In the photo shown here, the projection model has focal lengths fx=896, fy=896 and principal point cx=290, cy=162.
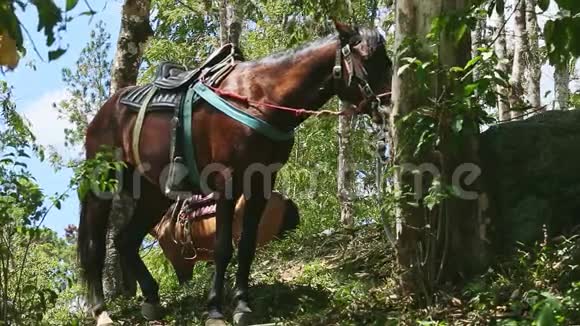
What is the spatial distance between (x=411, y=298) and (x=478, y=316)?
60cm

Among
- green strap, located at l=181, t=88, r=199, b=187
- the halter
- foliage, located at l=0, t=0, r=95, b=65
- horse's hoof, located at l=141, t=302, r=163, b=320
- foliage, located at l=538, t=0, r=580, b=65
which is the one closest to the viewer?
foliage, located at l=0, t=0, r=95, b=65

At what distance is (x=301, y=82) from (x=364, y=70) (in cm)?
48

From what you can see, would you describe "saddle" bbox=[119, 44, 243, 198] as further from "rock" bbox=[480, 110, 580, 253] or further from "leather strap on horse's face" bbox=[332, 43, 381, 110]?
"rock" bbox=[480, 110, 580, 253]

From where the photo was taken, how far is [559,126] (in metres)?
5.91

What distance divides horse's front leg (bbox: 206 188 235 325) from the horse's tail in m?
1.57

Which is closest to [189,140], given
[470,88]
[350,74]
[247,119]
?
[247,119]

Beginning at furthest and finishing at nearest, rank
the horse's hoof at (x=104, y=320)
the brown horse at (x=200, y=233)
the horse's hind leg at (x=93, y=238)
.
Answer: the brown horse at (x=200, y=233)
the horse's hind leg at (x=93, y=238)
the horse's hoof at (x=104, y=320)

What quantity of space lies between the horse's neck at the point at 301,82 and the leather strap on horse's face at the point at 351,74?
0.10 metres

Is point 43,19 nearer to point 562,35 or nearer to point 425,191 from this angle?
point 562,35

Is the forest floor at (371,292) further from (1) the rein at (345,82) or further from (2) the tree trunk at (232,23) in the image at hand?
(2) the tree trunk at (232,23)

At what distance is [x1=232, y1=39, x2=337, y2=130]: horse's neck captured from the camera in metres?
6.24

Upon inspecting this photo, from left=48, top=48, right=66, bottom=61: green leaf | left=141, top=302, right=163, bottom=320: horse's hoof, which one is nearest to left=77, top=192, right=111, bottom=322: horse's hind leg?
left=141, top=302, right=163, bottom=320: horse's hoof

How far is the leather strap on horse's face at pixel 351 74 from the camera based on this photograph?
6.00 metres

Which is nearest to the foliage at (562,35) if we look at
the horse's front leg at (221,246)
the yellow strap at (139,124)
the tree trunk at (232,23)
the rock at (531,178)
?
the rock at (531,178)
